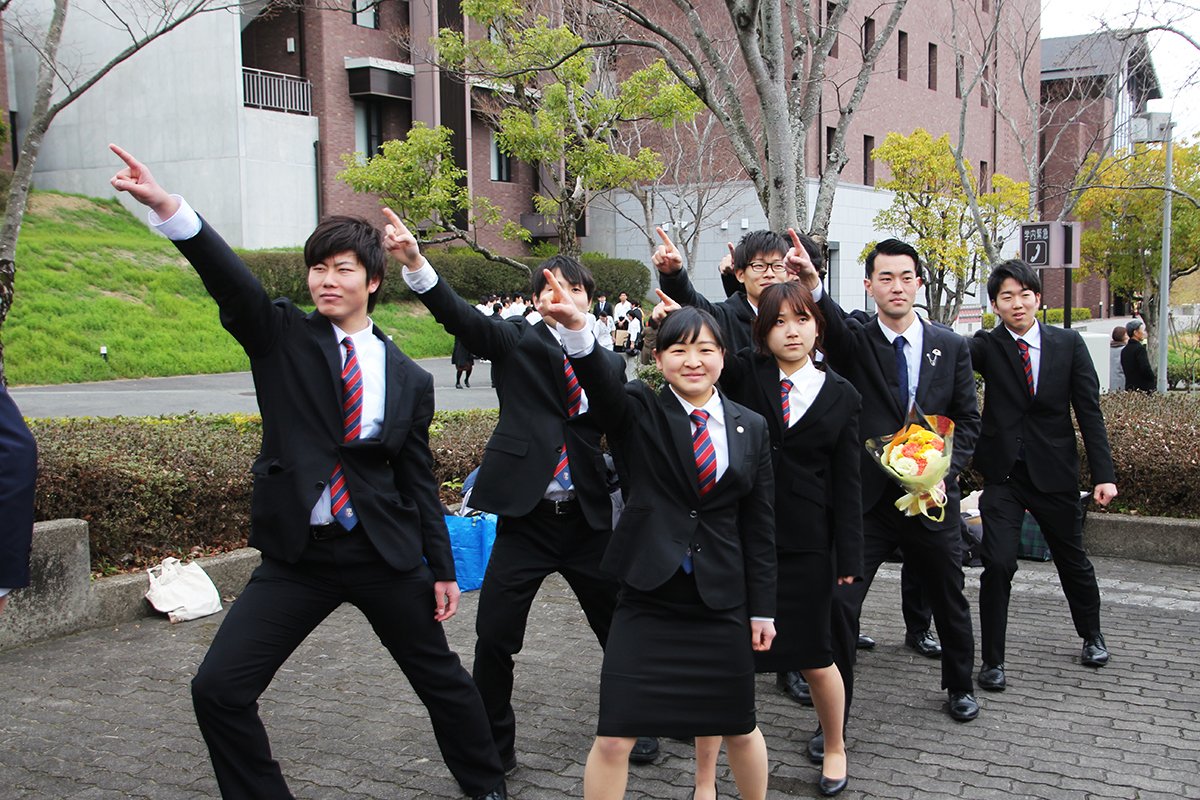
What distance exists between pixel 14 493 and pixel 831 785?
9.63 ft

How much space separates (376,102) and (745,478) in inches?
1197

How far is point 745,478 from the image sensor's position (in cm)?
347

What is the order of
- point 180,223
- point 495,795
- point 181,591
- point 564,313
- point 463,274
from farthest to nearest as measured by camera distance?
point 463,274 → point 181,591 → point 495,795 → point 564,313 → point 180,223

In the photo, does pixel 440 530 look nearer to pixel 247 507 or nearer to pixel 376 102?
pixel 247 507

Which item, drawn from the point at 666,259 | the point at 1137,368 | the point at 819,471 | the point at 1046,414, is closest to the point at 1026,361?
the point at 1046,414

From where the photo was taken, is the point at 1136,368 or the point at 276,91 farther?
the point at 276,91

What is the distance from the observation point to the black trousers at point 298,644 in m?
3.27

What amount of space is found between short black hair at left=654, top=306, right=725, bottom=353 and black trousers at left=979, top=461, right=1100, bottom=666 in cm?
256

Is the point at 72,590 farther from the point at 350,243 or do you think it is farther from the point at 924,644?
the point at 924,644

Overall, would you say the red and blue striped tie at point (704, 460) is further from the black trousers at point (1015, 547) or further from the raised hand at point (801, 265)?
the black trousers at point (1015, 547)

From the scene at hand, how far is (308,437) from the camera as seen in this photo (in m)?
3.45

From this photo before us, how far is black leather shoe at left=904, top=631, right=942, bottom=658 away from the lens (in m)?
5.75

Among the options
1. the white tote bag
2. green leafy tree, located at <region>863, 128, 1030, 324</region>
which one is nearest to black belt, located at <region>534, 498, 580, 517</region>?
the white tote bag

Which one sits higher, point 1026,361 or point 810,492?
point 1026,361
